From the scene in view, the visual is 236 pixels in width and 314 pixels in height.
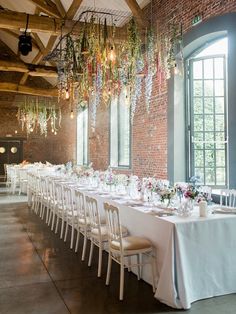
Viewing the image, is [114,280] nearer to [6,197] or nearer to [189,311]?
[189,311]

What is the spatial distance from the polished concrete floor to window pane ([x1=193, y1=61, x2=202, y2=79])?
4.18 m

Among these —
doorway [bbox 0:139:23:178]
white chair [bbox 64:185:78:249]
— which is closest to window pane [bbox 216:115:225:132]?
white chair [bbox 64:185:78:249]

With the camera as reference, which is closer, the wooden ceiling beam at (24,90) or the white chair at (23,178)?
the white chair at (23,178)

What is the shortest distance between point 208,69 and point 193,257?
4.37m

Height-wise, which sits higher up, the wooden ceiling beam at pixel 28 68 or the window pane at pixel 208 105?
the wooden ceiling beam at pixel 28 68

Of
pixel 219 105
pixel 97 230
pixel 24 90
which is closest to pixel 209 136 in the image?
pixel 219 105

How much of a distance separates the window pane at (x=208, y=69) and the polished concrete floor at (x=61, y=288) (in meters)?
4.12

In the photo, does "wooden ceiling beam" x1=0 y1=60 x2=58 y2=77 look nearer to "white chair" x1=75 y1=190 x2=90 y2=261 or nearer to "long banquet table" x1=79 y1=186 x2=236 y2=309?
"white chair" x1=75 y1=190 x2=90 y2=261

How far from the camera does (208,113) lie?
21.3 feet

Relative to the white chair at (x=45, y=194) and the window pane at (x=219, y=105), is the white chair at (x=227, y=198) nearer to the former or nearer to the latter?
the window pane at (x=219, y=105)

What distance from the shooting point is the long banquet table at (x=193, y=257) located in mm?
3119

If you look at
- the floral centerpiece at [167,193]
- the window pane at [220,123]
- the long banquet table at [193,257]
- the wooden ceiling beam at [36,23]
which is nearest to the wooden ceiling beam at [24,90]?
the wooden ceiling beam at [36,23]

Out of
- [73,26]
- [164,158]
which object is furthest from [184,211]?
[73,26]

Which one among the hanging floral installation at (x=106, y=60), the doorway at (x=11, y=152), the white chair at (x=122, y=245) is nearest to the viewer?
the white chair at (x=122, y=245)
